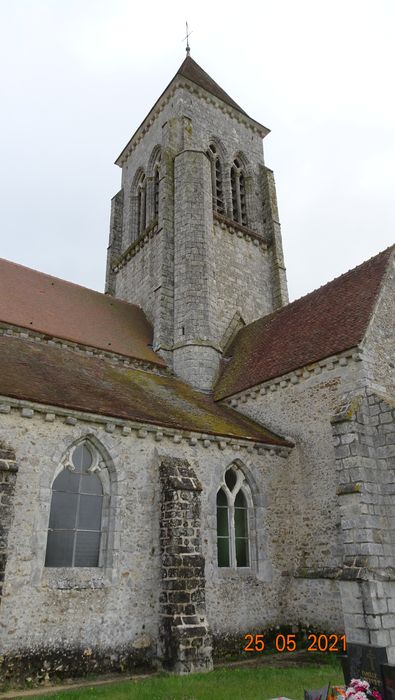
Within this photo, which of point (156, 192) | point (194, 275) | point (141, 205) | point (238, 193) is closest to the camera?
point (194, 275)

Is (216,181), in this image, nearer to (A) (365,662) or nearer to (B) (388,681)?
(A) (365,662)

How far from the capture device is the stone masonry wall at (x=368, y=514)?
8828 mm

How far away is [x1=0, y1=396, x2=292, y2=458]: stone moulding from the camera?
29.5 feet

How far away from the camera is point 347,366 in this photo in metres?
11.6

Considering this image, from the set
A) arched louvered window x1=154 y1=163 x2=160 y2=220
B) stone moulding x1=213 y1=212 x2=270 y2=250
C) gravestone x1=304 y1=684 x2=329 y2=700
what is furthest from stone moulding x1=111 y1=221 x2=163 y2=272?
gravestone x1=304 y1=684 x2=329 y2=700

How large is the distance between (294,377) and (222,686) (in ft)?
23.4

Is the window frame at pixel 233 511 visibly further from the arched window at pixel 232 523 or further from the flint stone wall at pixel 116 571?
the flint stone wall at pixel 116 571

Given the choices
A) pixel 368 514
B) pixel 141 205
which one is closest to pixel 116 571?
pixel 368 514

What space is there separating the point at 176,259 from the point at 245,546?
34.8 feet

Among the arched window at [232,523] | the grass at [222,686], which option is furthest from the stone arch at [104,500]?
the arched window at [232,523]

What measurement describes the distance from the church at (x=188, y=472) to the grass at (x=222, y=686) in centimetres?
68

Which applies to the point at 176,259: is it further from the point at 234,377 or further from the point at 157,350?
the point at 234,377

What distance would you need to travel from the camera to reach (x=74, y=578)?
8.91 m

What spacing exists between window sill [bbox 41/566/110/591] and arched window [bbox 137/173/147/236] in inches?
625
